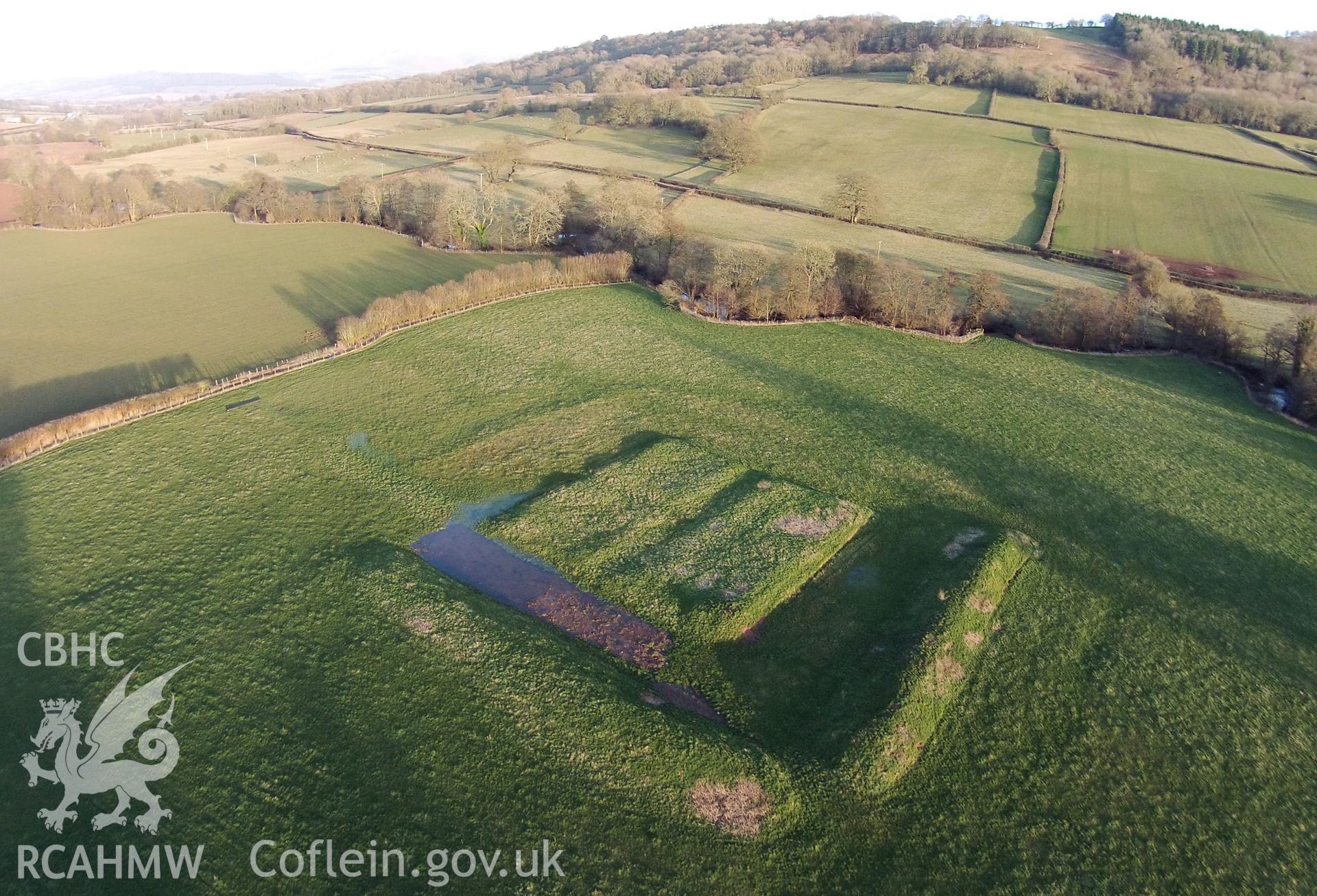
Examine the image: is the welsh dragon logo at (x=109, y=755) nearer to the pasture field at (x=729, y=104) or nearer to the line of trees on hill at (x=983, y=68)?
the pasture field at (x=729, y=104)

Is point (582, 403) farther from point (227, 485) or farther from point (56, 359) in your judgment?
point (56, 359)

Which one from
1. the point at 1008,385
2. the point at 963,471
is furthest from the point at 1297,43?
the point at 963,471

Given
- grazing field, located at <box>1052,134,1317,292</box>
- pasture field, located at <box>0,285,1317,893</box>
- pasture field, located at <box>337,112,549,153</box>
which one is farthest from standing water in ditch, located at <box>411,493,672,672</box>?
pasture field, located at <box>337,112,549,153</box>

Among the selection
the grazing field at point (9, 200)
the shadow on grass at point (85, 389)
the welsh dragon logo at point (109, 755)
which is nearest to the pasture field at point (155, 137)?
the grazing field at point (9, 200)

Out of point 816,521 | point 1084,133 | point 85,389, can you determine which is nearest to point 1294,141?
point 1084,133

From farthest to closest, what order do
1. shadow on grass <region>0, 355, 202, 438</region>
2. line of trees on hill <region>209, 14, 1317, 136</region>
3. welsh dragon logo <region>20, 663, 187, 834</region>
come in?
line of trees on hill <region>209, 14, 1317, 136</region> → shadow on grass <region>0, 355, 202, 438</region> → welsh dragon logo <region>20, 663, 187, 834</region>

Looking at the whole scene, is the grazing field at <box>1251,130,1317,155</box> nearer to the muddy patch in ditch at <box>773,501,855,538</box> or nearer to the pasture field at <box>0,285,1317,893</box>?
the pasture field at <box>0,285,1317,893</box>
